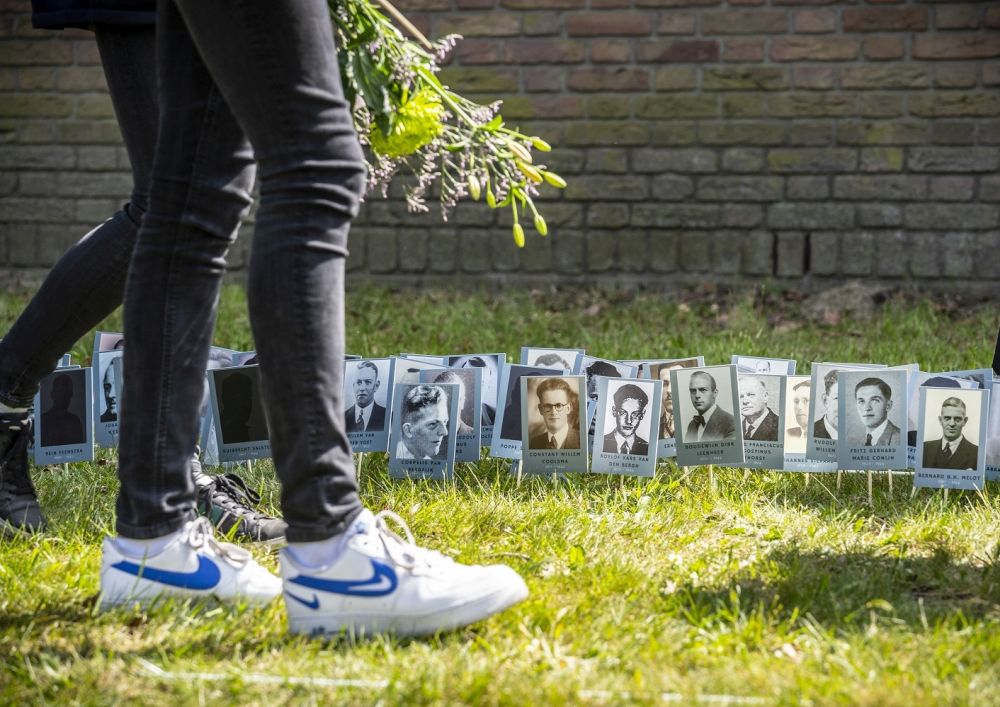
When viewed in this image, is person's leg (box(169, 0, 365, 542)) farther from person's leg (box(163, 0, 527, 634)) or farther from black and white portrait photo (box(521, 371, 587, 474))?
black and white portrait photo (box(521, 371, 587, 474))

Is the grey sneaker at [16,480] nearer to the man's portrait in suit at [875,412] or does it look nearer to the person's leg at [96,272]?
the person's leg at [96,272]

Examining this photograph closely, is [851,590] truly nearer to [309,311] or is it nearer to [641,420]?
[641,420]

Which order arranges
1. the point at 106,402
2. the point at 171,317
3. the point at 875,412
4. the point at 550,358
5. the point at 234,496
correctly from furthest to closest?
the point at 550,358
the point at 106,402
the point at 875,412
the point at 234,496
the point at 171,317

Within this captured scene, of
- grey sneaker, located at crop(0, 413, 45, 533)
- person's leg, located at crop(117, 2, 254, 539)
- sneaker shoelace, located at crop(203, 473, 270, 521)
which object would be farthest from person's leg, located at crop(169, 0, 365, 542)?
grey sneaker, located at crop(0, 413, 45, 533)

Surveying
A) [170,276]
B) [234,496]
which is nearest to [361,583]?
[170,276]

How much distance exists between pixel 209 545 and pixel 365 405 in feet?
2.94

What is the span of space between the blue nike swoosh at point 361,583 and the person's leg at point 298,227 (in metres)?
0.06

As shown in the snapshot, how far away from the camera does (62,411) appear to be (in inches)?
92.6

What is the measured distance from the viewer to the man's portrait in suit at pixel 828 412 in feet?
7.53

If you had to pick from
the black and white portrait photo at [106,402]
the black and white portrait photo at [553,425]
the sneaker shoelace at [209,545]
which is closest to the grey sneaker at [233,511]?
the sneaker shoelace at [209,545]

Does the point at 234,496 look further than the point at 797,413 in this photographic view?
No

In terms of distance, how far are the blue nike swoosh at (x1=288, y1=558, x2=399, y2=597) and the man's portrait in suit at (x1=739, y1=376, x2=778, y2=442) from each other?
3.60 ft

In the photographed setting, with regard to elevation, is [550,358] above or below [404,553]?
above

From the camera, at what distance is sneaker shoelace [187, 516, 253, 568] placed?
1546 millimetres
